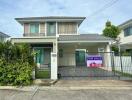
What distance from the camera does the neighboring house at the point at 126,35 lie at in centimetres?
3281

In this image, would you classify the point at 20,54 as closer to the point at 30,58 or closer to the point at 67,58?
the point at 30,58

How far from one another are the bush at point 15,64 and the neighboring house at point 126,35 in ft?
73.8

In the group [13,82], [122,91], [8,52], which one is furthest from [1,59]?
[122,91]

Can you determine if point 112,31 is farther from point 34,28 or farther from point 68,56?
point 34,28

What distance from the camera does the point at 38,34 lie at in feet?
90.1

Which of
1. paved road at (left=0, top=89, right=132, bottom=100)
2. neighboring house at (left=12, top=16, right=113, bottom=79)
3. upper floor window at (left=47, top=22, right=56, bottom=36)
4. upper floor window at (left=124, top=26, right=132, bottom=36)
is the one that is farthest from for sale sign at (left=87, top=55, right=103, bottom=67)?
upper floor window at (left=124, top=26, right=132, bottom=36)

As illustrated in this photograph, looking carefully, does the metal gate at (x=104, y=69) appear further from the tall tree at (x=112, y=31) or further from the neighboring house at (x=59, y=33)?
the tall tree at (x=112, y=31)

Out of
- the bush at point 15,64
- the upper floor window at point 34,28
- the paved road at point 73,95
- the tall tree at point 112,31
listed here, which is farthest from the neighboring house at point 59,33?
the paved road at point 73,95

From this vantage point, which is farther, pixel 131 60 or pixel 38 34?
pixel 38 34

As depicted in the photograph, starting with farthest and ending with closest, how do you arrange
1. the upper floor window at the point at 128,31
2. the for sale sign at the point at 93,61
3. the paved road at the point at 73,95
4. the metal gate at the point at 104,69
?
the upper floor window at the point at 128,31, the for sale sign at the point at 93,61, the metal gate at the point at 104,69, the paved road at the point at 73,95

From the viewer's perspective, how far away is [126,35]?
3488cm

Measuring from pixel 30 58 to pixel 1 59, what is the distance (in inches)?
68.5

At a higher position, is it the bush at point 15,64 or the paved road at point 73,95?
the bush at point 15,64

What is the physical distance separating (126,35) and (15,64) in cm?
2576
